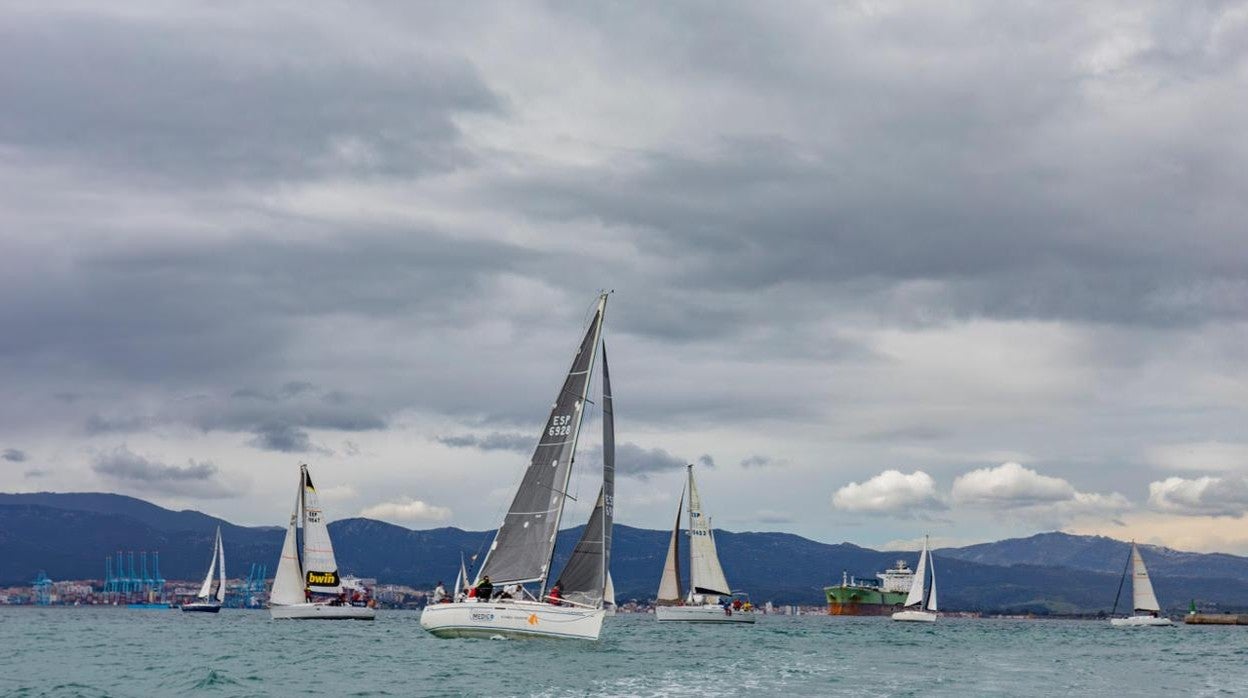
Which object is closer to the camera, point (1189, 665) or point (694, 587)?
point (1189, 665)

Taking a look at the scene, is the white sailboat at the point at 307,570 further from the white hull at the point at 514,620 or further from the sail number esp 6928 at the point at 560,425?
the sail number esp 6928 at the point at 560,425

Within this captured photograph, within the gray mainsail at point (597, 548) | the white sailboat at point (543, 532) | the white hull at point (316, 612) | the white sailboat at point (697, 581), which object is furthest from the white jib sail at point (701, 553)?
the white sailboat at point (543, 532)

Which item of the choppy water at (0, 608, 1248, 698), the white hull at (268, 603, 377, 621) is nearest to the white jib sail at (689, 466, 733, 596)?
the white hull at (268, 603, 377, 621)

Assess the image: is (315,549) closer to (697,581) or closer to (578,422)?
(697,581)

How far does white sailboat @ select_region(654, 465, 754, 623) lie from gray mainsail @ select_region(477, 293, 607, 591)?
8737 centimetres

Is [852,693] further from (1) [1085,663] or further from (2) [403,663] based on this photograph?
(1) [1085,663]

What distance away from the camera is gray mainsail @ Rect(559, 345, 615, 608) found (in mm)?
65250

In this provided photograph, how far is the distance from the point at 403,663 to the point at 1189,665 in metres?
43.3

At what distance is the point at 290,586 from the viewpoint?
118 metres

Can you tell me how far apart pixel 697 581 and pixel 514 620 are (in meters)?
92.8

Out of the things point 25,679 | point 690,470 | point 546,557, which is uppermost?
point 690,470

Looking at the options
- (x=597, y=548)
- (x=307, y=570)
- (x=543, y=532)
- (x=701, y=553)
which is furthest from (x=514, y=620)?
(x=701, y=553)

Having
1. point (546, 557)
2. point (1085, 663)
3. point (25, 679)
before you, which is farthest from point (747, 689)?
point (1085, 663)

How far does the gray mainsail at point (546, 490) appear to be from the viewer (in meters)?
61.8
